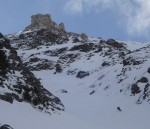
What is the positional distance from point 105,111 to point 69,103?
18.8 feet

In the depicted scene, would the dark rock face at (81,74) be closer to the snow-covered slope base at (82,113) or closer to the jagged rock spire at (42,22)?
the snow-covered slope base at (82,113)

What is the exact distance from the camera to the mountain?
2619 cm

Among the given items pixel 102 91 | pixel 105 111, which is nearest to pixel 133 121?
pixel 105 111

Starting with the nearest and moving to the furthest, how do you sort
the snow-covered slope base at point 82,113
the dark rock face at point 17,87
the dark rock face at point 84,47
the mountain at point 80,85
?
the snow-covered slope base at point 82,113, the dark rock face at point 17,87, the mountain at point 80,85, the dark rock face at point 84,47

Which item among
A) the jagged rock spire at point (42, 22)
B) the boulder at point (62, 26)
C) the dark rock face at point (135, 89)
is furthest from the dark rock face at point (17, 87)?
the boulder at point (62, 26)

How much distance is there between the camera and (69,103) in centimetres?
4206

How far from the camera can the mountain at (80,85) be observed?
1031 inches

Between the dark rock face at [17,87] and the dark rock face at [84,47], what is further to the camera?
the dark rock face at [84,47]

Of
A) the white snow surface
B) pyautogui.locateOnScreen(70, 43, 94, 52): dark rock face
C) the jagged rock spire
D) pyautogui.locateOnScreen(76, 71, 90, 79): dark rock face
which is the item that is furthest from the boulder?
pyautogui.locateOnScreen(76, 71, 90, 79): dark rock face

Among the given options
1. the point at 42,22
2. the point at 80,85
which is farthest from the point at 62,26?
the point at 80,85

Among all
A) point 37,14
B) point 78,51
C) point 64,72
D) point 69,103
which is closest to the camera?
point 69,103

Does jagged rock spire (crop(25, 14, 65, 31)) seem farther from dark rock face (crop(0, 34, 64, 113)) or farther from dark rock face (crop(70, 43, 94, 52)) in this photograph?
dark rock face (crop(0, 34, 64, 113))

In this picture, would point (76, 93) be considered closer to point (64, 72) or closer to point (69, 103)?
point (69, 103)

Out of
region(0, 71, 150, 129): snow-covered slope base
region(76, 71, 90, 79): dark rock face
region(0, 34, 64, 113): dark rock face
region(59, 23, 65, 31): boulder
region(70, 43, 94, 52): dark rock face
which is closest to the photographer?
region(0, 71, 150, 129): snow-covered slope base
